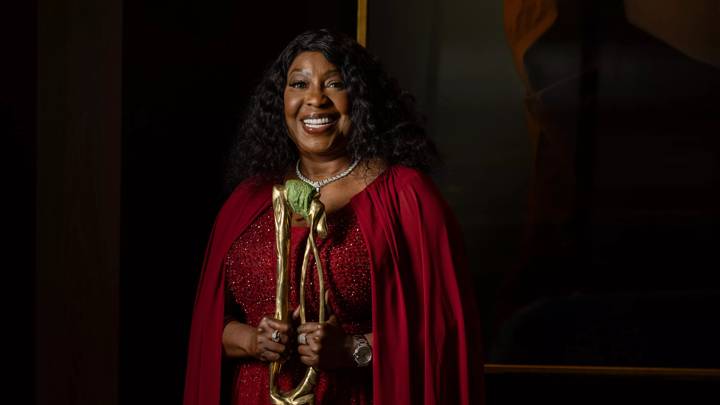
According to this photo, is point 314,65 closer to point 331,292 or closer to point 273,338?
point 331,292

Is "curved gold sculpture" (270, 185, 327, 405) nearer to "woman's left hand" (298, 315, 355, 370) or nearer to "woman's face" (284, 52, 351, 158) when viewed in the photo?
"woman's left hand" (298, 315, 355, 370)

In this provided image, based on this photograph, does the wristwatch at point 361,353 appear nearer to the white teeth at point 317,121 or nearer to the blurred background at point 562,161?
the white teeth at point 317,121

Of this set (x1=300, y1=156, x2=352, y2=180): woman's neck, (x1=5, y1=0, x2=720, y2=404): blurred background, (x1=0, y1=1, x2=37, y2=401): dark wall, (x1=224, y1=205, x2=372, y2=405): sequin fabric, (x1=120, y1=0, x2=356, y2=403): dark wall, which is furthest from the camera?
(x1=5, y1=0, x2=720, y2=404): blurred background

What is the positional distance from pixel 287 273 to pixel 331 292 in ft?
0.44

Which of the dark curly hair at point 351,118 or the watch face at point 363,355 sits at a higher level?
the dark curly hair at point 351,118

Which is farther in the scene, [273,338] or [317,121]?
[317,121]

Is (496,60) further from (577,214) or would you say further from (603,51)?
(577,214)

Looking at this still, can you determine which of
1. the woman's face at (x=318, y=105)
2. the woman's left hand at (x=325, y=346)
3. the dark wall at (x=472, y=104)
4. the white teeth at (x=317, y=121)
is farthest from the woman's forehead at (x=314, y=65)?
the dark wall at (x=472, y=104)

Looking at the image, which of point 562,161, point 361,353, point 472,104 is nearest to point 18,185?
point 361,353

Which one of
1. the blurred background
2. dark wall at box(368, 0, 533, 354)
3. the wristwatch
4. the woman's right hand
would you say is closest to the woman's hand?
the woman's right hand

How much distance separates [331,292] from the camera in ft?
6.41

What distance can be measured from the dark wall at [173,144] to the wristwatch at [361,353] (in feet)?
2.06

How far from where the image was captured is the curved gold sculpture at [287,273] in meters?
1.86

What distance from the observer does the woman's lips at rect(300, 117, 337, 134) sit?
6.56 feet
